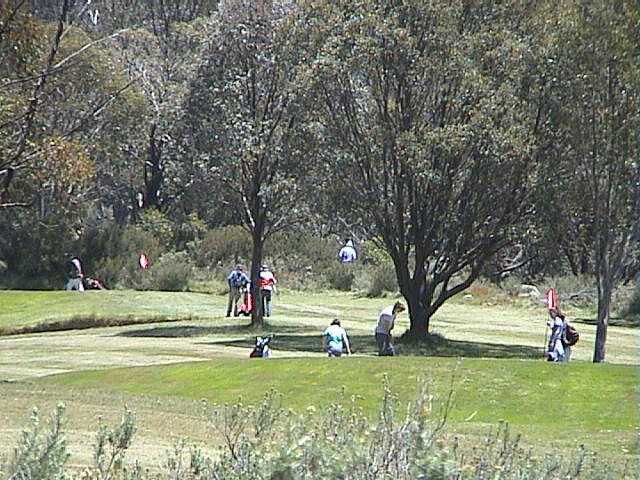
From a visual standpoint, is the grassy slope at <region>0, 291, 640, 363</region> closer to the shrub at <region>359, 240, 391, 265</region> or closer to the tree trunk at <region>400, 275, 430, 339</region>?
the tree trunk at <region>400, 275, 430, 339</region>

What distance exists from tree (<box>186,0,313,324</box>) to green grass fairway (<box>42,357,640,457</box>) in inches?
504

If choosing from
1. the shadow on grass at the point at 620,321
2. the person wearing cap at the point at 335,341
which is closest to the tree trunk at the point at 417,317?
the person wearing cap at the point at 335,341

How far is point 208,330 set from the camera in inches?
1414

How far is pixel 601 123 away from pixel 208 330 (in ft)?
46.2

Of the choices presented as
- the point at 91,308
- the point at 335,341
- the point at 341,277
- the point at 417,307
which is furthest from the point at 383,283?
the point at 335,341

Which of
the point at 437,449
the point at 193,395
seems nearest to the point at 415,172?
the point at 193,395

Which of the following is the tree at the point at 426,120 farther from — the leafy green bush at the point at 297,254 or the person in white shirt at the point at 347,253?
the leafy green bush at the point at 297,254

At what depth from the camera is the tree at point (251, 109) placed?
34.9m

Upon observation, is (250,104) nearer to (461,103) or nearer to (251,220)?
(251,220)

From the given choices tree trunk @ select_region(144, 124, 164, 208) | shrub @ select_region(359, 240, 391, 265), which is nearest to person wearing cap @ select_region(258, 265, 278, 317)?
shrub @ select_region(359, 240, 391, 265)

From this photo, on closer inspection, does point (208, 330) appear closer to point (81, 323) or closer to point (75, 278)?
point (81, 323)

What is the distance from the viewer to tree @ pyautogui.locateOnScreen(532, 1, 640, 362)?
26.5m

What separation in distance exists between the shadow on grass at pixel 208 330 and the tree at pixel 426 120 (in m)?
5.12

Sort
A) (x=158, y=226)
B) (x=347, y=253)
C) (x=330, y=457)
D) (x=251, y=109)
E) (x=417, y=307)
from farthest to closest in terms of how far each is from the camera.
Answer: (x=158, y=226) < (x=347, y=253) < (x=251, y=109) < (x=417, y=307) < (x=330, y=457)
